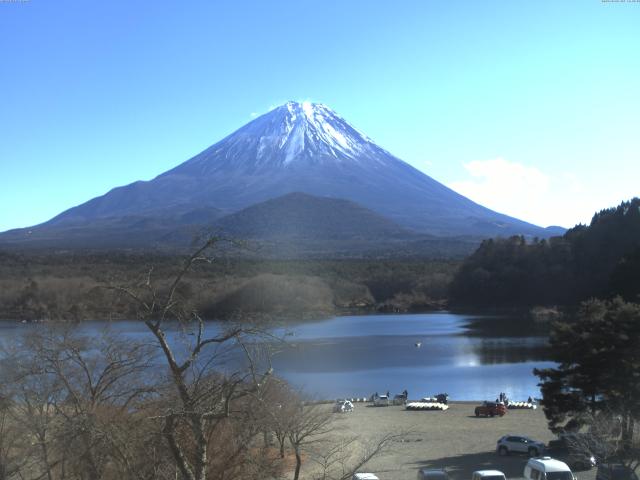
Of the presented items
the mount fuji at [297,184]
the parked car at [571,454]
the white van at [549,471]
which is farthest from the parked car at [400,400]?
the mount fuji at [297,184]

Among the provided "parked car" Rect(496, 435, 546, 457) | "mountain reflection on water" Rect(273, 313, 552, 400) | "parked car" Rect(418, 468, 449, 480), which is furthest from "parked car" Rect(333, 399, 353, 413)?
"parked car" Rect(418, 468, 449, 480)

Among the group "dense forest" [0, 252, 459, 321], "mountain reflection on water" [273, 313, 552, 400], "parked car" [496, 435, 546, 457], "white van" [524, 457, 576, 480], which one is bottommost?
"mountain reflection on water" [273, 313, 552, 400]

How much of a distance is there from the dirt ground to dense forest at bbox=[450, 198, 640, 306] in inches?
1004

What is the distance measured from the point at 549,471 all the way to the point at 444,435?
16.9 ft

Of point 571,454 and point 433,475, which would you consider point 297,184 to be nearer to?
point 571,454

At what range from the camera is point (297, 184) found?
9662 cm

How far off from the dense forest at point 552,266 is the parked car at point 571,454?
2966 cm

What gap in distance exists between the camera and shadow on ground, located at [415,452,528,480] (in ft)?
31.6

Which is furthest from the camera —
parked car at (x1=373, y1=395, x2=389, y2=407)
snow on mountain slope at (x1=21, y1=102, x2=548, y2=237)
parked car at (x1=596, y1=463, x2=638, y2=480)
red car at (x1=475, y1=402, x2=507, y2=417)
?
snow on mountain slope at (x1=21, y1=102, x2=548, y2=237)

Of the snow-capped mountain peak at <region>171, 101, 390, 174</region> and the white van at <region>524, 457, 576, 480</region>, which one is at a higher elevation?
the snow-capped mountain peak at <region>171, 101, 390, 174</region>

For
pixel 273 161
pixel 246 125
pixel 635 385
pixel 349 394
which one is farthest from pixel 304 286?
pixel 246 125

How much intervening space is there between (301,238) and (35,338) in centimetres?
7583

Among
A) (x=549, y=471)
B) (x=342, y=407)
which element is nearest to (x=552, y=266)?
(x=342, y=407)

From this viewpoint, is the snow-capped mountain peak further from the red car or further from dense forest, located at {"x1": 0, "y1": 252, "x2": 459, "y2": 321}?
the red car
